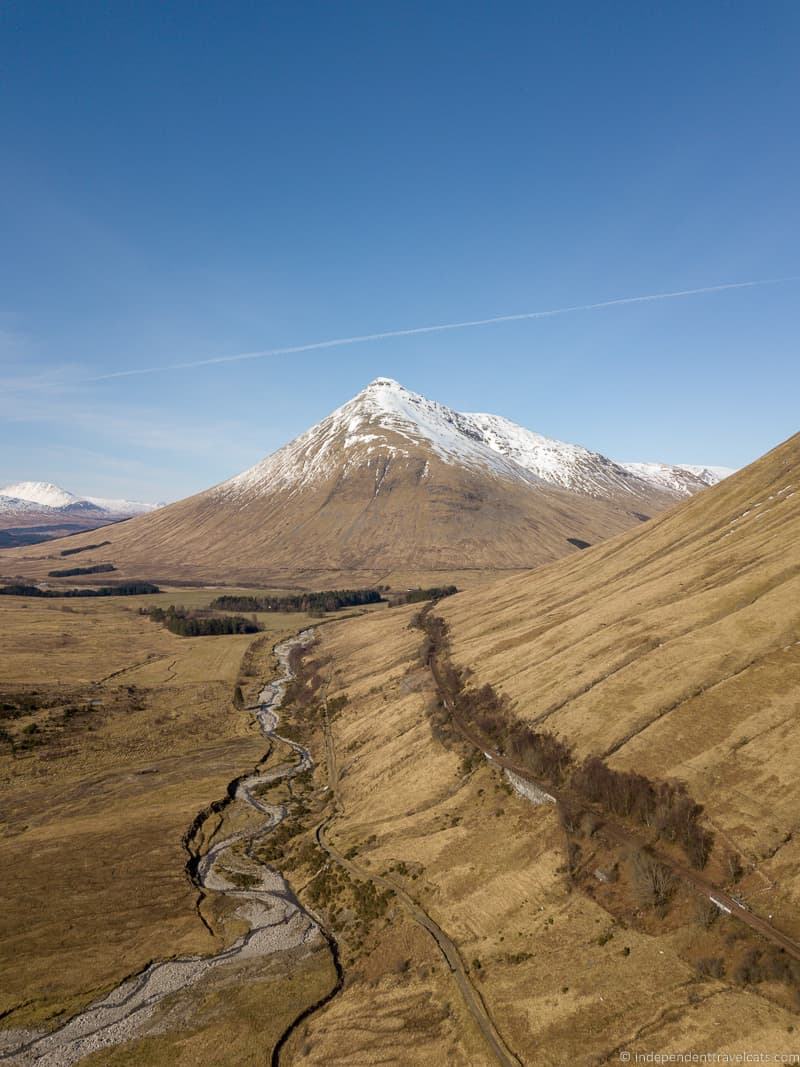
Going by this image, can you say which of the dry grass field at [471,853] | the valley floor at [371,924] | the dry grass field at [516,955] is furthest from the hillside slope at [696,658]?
the valley floor at [371,924]

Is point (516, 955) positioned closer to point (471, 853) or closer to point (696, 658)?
point (471, 853)

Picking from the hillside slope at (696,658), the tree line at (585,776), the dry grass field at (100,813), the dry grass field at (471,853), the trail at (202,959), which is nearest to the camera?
the dry grass field at (471,853)

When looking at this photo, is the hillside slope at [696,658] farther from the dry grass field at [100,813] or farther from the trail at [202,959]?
the dry grass field at [100,813]

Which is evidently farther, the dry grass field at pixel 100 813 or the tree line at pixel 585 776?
the dry grass field at pixel 100 813

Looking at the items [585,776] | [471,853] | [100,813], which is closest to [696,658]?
[585,776]

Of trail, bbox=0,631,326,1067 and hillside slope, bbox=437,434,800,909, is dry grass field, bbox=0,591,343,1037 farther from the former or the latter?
hillside slope, bbox=437,434,800,909

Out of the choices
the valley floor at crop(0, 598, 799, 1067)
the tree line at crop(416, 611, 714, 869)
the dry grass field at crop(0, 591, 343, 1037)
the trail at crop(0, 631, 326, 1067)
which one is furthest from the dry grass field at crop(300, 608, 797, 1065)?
the dry grass field at crop(0, 591, 343, 1037)
